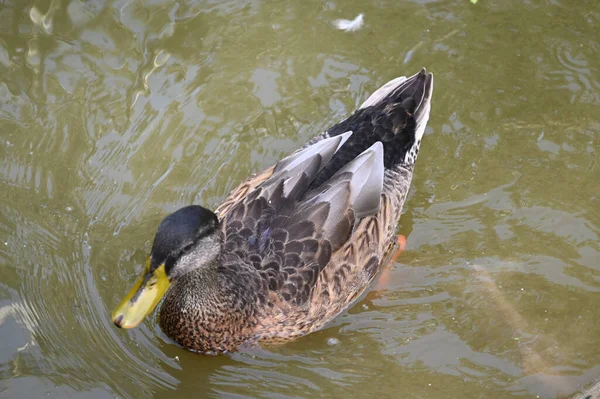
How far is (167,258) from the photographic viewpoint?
15.1 ft

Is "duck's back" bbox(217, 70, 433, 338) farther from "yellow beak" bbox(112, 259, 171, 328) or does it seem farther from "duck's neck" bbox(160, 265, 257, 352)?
"yellow beak" bbox(112, 259, 171, 328)

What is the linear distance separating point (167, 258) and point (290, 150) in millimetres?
2314

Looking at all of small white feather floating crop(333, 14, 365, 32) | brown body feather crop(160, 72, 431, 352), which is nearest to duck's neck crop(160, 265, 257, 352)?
brown body feather crop(160, 72, 431, 352)

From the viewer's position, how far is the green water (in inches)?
208

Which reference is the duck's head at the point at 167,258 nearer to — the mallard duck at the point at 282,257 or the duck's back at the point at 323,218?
the mallard duck at the point at 282,257

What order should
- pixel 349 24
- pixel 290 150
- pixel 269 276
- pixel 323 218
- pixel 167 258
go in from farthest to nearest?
pixel 349 24 < pixel 290 150 < pixel 323 218 < pixel 269 276 < pixel 167 258

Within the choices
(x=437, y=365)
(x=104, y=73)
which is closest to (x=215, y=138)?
(x=104, y=73)

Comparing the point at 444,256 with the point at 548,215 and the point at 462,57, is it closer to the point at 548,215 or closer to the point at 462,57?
the point at 548,215

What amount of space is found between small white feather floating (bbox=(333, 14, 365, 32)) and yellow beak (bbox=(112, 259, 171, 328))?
372 cm

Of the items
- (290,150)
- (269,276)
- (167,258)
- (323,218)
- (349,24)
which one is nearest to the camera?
(167,258)

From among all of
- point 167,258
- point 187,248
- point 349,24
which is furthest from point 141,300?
point 349,24

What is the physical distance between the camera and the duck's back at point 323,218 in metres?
5.20

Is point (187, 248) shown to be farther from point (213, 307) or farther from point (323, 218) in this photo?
point (323, 218)

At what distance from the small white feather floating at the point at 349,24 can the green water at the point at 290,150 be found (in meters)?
0.09
